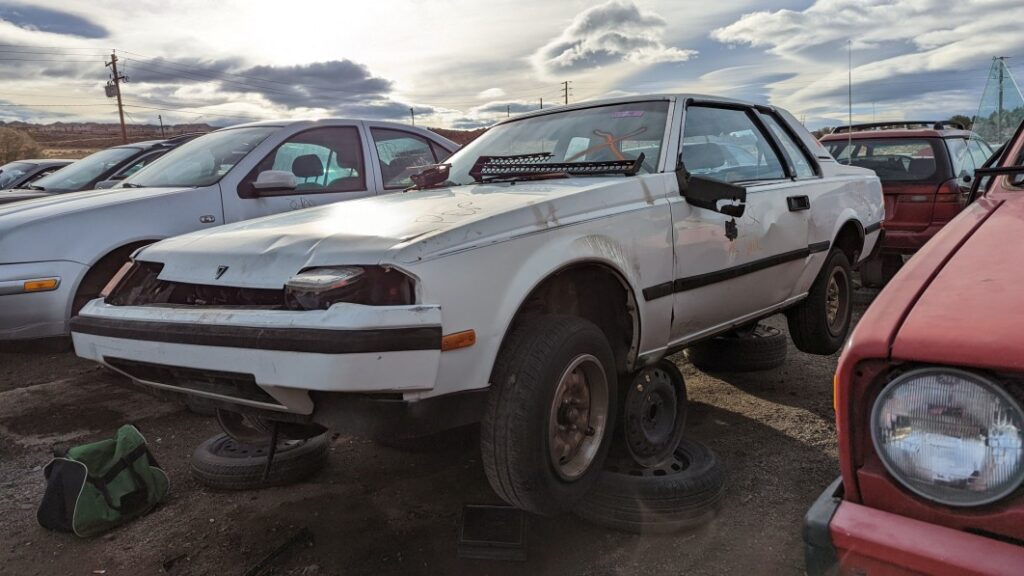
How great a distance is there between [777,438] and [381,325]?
2.40 m

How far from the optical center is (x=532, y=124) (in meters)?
3.79

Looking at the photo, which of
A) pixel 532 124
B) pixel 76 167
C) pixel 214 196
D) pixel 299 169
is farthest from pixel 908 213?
pixel 76 167

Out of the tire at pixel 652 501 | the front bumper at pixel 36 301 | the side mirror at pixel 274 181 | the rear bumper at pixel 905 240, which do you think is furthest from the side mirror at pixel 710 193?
the rear bumper at pixel 905 240

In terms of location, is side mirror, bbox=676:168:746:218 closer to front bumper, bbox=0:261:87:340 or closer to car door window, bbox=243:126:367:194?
car door window, bbox=243:126:367:194

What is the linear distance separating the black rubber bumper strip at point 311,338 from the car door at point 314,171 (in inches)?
103

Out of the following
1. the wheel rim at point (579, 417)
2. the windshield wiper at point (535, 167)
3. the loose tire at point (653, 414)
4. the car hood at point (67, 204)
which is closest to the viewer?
the wheel rim at point (579, 417)

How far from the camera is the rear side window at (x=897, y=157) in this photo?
6.59m

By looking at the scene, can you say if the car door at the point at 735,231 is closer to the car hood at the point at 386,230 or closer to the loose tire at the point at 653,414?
the loose tire at the point at 653,414

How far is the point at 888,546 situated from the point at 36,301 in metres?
4.38

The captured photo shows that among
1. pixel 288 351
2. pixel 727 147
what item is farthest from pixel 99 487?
pixel 727 147

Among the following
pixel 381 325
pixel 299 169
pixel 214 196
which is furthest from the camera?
pixel 299 169

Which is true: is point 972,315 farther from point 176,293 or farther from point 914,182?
point 914,182

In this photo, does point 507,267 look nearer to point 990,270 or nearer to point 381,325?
point 381,325

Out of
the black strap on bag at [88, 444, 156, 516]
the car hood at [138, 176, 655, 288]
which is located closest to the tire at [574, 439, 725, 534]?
the car hood at [138, 176, 655, 288]
